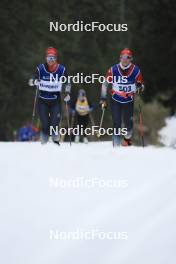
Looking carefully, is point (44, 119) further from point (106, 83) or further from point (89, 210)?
point (89, 210)

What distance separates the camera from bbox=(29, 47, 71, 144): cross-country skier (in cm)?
800

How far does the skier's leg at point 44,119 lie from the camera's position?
8185mm

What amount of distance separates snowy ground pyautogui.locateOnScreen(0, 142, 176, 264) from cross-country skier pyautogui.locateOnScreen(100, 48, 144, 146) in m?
0.80

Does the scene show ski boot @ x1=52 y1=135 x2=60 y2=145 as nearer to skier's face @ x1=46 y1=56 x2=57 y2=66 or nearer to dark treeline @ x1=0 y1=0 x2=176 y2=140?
skier's face @ x1=46 y1=56 x2=57 y2=66

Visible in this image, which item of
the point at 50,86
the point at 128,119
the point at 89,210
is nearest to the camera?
the point at 89,210

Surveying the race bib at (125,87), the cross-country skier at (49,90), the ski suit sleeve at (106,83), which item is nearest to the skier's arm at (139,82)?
the race bib at (125,87)

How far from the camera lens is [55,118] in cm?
823

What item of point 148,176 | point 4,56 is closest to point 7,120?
point 4,56

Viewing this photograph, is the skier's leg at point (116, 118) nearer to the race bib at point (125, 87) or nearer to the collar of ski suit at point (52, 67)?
the race bib at point (125, 87)

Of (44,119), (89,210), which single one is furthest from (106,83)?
(89,210)

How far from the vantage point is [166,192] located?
217 inches

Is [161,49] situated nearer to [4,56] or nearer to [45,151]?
[4,56]

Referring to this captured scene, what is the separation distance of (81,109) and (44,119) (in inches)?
108

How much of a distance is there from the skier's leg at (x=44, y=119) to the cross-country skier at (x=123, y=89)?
77 cm
